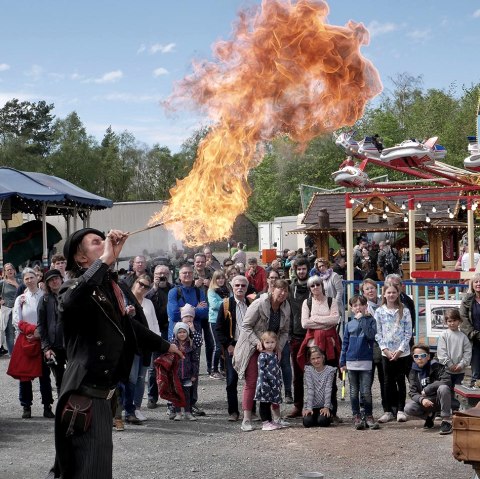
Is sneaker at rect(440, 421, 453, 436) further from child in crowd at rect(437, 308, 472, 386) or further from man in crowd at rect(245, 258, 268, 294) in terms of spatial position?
man in crowd at rect(245, 258, 268, 294)

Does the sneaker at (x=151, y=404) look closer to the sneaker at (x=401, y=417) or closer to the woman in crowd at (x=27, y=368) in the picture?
the woman in crowd at (x=27, y=368)

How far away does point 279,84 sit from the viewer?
32.3ft

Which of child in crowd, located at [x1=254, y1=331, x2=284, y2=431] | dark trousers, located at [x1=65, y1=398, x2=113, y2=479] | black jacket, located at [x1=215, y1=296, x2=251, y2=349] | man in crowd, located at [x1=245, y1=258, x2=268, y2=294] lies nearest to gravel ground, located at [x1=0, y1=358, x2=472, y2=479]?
child in crowd, located at [x1=254, y1=331, x2=284, y2=431]

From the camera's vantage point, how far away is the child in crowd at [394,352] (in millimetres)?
9195

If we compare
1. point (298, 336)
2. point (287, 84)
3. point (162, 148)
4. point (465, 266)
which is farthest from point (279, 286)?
point (162, 148)

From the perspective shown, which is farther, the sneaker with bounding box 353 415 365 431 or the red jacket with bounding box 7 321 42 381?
the red jacket with bounding box 7 321 42 381

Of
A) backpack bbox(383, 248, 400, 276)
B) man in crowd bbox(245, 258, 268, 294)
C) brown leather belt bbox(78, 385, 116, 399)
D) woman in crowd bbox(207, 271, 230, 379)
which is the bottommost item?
brown leather belt bbox(78, 385, 116, 399)

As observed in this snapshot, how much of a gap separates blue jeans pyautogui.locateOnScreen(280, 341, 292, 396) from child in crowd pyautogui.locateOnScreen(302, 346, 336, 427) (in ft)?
3.03

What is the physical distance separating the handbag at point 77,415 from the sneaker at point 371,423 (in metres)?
4.69

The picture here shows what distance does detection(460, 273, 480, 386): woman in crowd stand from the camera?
9672mm

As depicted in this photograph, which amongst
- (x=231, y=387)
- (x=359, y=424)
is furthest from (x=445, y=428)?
(x=231, y=387)

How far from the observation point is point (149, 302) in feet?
32.8

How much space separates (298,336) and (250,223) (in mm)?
53634

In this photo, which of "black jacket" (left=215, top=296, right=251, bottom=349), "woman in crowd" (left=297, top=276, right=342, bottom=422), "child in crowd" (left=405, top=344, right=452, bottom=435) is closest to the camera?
"child in crowd" (left=405, top=344, right=452, bottom=435)
